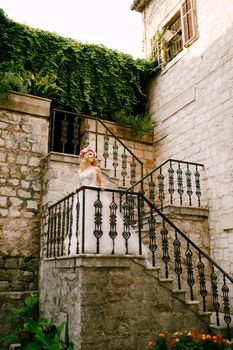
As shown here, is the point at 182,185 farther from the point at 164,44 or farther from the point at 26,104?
the point at 164,44

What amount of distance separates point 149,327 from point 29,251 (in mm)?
3014

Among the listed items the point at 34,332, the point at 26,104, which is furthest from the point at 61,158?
the point at 34,332

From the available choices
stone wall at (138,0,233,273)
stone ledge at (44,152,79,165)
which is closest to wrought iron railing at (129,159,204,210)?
stone wall at (138,0,233,273)

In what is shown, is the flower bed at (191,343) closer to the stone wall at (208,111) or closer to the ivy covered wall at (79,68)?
the stone wall at (208,111)

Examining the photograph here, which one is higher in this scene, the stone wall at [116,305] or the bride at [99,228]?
the bride at [99,228]

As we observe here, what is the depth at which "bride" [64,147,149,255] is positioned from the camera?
14.3ft

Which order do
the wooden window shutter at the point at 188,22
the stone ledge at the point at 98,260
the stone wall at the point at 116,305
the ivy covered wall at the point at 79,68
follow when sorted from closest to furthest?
1. the stone wall at the point at 116,305
2. the stone ledge at the point at 98,260
3. the ivy covered wall at the point at 79,68
4. the wooden window shutter at the point at 188,22

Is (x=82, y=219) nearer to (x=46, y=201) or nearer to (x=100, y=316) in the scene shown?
(x=100, y=316)

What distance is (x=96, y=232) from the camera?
4.30m

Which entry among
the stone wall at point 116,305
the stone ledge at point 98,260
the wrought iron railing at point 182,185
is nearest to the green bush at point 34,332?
the stone wall at point 116,305

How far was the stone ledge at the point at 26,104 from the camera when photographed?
6957 mm

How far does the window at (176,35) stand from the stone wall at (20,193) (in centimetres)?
386

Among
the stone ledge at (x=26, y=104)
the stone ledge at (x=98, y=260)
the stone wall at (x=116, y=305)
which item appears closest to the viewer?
the stone wall at (x=116, y=305)

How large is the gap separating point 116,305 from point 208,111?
480 centimetres
